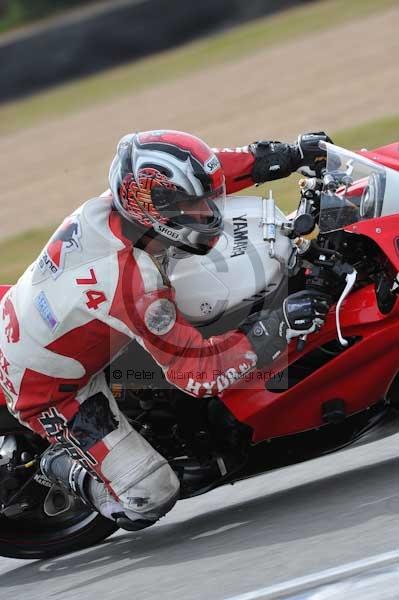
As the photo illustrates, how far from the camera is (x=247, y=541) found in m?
4.57

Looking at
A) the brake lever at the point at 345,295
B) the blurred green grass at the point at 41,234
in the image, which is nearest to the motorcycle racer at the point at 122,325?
the brake lever at the point at 345,295

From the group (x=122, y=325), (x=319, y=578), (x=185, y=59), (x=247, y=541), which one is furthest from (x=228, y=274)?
(x=185, y=59)

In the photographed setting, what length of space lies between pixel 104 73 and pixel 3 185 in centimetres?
780

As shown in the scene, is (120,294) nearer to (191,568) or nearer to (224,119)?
(191,568)

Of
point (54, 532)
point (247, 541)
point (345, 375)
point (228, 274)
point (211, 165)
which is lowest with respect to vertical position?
point (54, 532)

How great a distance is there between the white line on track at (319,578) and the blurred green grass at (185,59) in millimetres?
16949

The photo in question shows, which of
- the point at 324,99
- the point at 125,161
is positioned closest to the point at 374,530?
the point at 125,161

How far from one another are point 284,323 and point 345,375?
44cm

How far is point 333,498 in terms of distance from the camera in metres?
4.75

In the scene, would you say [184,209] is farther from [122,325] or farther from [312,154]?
[312,154]

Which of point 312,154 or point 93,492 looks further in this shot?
point 312,154

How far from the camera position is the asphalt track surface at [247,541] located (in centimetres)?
411

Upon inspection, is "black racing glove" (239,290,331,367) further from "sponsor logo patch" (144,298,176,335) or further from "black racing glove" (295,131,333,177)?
"black racing glove" (295,131,333,177)

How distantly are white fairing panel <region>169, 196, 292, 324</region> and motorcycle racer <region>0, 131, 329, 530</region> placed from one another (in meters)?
0.17
